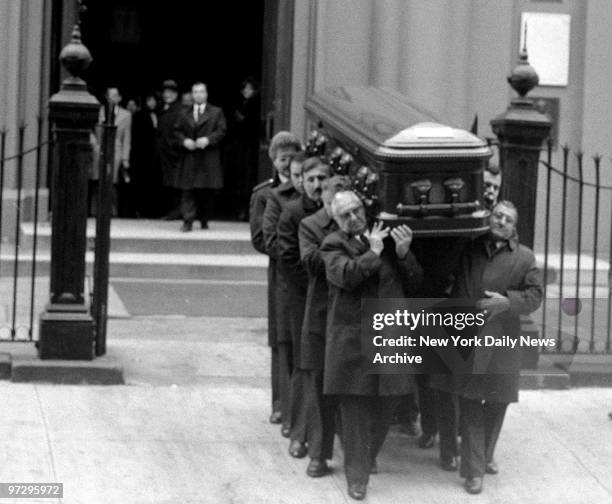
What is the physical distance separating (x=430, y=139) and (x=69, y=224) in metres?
3.04

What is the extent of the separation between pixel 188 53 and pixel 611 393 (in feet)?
34.5

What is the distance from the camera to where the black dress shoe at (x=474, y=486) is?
7.75 m

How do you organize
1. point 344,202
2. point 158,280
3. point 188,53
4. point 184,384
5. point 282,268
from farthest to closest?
point 188,53, point 158,280, point 184,384, point 282,268, point 344,202

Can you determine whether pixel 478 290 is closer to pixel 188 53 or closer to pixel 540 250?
pixel 540 250

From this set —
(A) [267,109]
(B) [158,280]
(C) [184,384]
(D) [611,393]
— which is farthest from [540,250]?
(C) [184,384]

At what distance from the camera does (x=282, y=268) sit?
8.42 metres

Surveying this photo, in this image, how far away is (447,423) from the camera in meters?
8.04

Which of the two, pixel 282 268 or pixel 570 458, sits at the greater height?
pixel 282 268

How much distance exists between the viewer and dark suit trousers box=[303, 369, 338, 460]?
312 inches

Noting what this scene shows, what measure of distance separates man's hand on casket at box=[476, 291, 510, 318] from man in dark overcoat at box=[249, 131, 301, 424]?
146 cm

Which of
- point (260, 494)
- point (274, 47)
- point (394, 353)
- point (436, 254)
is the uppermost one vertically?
point (274, 47)

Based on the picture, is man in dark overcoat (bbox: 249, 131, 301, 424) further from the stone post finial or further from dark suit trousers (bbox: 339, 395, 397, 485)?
the stone post finial

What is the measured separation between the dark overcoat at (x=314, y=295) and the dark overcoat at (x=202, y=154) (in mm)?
7216

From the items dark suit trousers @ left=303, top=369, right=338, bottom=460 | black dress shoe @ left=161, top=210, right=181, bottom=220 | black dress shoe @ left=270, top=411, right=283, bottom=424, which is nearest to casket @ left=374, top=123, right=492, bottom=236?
dark suit trousers @ left=303, top=369, right=338, bottom=460
